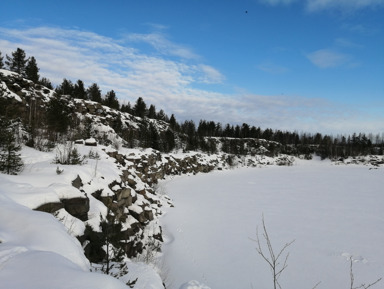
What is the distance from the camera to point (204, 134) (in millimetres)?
81438

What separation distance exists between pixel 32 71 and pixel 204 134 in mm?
55532

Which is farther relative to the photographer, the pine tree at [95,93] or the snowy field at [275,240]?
the pine tree at [95,93]

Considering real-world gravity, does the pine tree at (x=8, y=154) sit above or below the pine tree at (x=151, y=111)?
below

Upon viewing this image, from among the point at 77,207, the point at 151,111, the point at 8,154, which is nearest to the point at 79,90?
the point at 151,111

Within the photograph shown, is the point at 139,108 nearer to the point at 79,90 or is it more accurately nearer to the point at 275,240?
the point at 79,90

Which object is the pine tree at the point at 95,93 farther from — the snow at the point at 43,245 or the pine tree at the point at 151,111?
the snow at the point at 43,245

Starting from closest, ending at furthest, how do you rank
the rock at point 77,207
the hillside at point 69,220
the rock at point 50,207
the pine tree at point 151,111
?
the hillside at point 69,220, the rock at point 50,207, the rock at point 77,207, the pine tree at point 151,111

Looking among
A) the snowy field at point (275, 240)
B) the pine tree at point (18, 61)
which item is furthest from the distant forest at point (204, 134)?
the snowy field at point (275, 240)

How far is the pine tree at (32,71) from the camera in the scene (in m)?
34.5

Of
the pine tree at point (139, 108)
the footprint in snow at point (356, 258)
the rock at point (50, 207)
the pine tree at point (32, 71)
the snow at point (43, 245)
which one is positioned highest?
the pine tree at point (32, 71)

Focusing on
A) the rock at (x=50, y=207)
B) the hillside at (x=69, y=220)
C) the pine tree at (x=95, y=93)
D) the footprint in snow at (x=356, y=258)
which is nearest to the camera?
the hillside at (x=69, y=220)

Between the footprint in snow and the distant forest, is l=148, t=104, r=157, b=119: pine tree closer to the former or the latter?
the distant forest

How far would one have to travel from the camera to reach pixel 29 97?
25078 mm

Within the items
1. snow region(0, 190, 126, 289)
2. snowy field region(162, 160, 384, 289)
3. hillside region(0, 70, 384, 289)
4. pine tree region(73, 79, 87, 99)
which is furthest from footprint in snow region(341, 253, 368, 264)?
pine tree region(73, 79, 87, 99)
